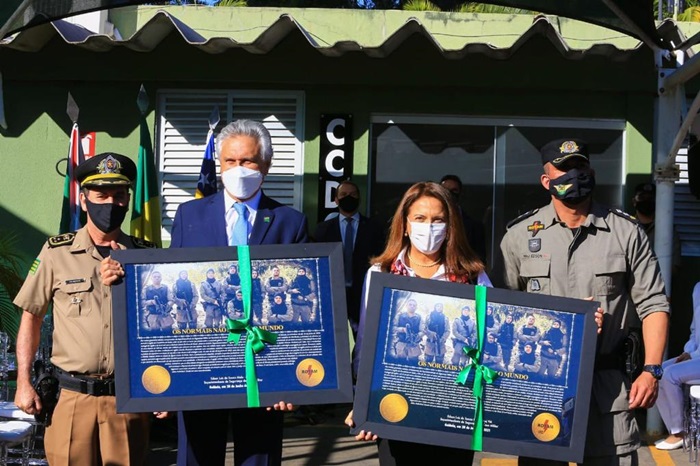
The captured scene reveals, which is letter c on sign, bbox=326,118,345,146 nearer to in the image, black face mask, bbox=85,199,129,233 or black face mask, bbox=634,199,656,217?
black face mask, bbox=634,199,656,217

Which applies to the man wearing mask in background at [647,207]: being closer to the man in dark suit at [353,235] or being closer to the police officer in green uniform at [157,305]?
the man in dark suit at [353,235]

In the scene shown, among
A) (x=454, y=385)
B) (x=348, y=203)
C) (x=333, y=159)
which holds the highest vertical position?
(x=333, y=159)

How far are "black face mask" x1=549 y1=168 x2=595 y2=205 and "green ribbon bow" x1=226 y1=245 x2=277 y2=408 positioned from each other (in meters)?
1.41

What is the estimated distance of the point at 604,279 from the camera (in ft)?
13.8

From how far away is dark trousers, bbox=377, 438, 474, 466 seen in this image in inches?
157

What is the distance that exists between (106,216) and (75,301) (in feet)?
1.32

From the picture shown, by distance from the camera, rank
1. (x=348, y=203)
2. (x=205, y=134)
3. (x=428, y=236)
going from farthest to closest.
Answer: (x=205, y=134)
(x=348, y=203)
(x=428, y=236)

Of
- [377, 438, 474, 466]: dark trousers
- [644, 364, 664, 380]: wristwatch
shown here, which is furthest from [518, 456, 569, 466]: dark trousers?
[644, 364, 664, 380]: wristwatch

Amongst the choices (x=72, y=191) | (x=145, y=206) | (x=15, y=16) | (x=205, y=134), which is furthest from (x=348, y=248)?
(x=15, y=16)

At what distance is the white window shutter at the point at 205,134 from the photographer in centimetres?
946

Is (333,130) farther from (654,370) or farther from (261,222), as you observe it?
(654,370)

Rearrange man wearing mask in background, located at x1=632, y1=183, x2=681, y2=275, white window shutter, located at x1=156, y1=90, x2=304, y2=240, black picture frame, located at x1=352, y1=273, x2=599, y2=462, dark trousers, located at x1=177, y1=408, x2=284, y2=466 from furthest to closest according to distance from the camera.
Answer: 1. white window shutter, located at x1=156, y1=90, x2=304, y2=240
2. man wearing mask in background, located at x1=632, y1=183, x2=681, y2=275
3. dark trousers, located at x1=177, y1=408, x2=284, y2=466
4. black picture frame, located at x1=352, y1=273, x2=599, y2=462

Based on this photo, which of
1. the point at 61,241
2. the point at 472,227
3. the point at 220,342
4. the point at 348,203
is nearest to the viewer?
the point at 220,342

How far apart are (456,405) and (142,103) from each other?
4525 millimetres
